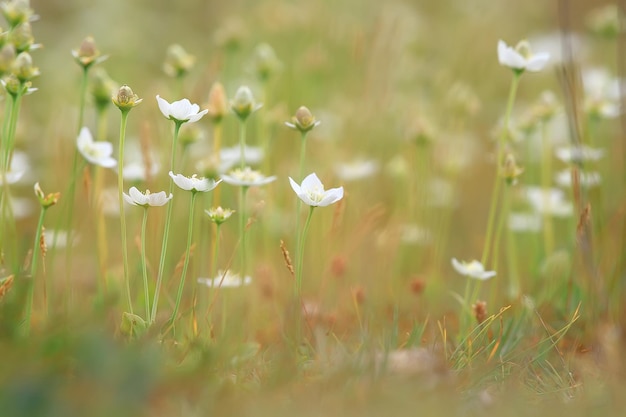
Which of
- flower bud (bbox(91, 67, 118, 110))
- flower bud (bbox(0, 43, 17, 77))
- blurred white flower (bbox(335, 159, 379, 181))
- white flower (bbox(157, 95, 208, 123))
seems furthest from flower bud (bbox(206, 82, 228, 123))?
blurred white flower (bbox(335, 159, 379, 181))

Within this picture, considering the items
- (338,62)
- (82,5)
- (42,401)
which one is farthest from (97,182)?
(82,5)

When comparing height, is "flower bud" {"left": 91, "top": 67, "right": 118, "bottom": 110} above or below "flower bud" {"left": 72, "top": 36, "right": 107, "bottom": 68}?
below

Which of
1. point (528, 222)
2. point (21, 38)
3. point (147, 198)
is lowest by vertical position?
point (528, 222)

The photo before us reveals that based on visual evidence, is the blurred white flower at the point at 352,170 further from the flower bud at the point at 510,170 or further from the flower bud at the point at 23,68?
the flower bud at the point at 23,68

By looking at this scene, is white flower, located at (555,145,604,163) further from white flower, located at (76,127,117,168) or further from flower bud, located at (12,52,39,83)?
flower bud, located at (12,52,39,83)

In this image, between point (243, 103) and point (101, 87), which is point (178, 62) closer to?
point (101, 87)

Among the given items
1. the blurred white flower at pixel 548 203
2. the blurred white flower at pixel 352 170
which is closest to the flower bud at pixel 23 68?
the blurred white flower at pixel 352 170

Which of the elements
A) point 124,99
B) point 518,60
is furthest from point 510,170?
point 124,99
